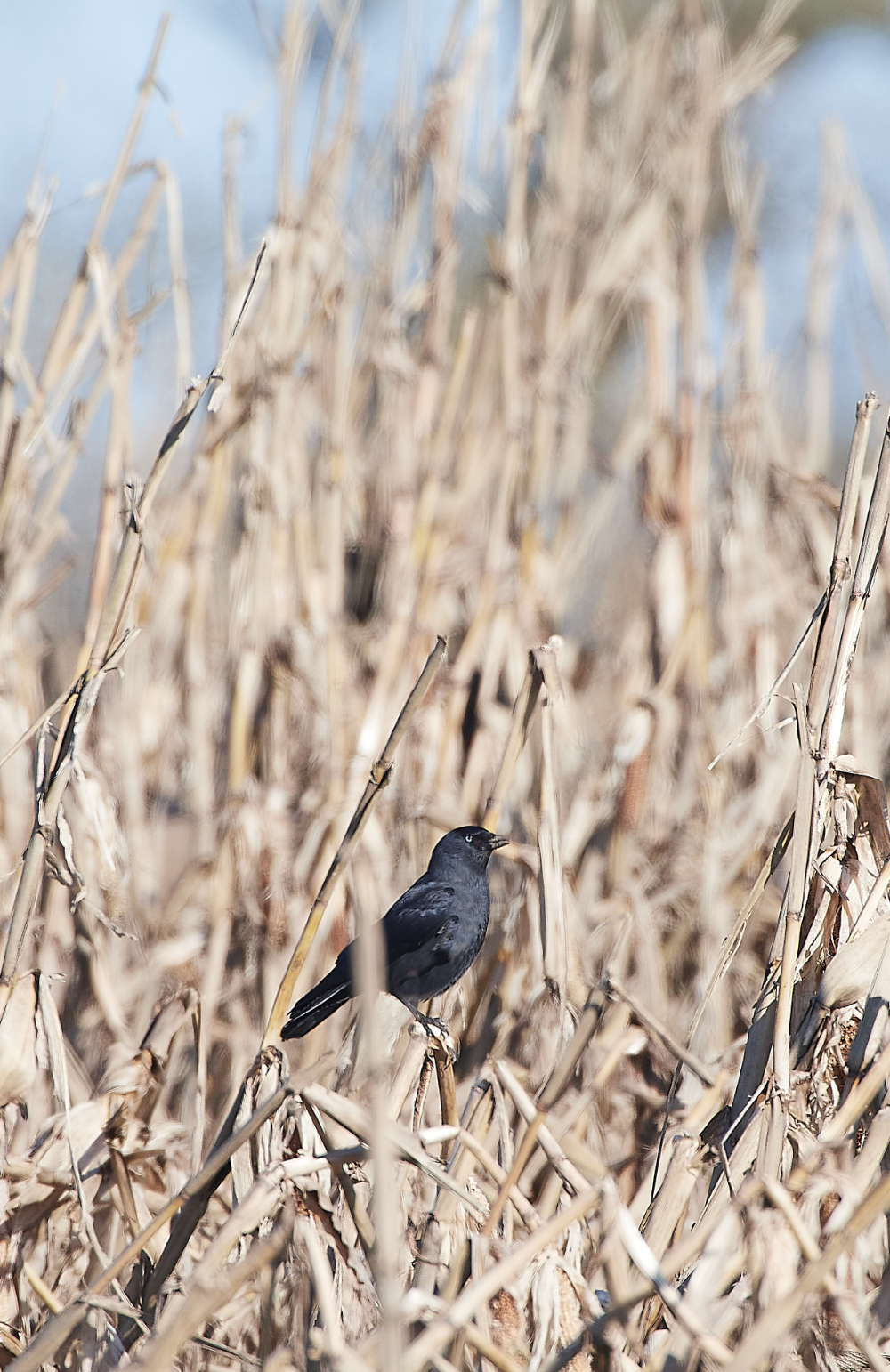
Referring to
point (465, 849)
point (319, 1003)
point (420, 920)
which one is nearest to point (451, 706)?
point (465, 849)

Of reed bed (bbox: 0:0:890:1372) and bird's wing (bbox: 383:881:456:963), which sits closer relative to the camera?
reed bed (bbox: 0:0:890:1372)

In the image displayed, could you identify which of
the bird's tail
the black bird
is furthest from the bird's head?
the bird's tail

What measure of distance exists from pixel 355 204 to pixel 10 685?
1657 millimetres

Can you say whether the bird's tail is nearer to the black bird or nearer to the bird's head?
the black bird

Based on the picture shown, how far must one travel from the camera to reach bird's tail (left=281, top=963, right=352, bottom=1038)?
2121 millimetres

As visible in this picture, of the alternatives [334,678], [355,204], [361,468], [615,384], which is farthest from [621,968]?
[615,384]

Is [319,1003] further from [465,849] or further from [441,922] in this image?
[465,849]

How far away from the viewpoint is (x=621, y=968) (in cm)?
286

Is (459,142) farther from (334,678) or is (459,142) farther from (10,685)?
(10,685)

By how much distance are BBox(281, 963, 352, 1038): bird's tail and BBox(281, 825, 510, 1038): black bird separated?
0.16m

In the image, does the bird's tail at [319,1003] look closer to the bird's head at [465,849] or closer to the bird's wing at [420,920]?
the bird's wing at [420,920]

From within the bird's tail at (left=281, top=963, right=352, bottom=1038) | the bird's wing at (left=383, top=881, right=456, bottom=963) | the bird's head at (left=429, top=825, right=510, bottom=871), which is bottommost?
the bird's tail at (left=281, top=963, right=352, bottom=1038)

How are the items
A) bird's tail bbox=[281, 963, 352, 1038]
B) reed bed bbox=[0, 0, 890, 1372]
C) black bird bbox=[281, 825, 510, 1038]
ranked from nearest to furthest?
reed bed bbox=[0, 0, 890, 1372]
bird's tail bbox=[281, 963, 352, 1038]
black bird bbox=[281, 825, 510, 1038]

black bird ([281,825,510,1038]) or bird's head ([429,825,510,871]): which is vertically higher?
bird's head ([429,825,510,871])
